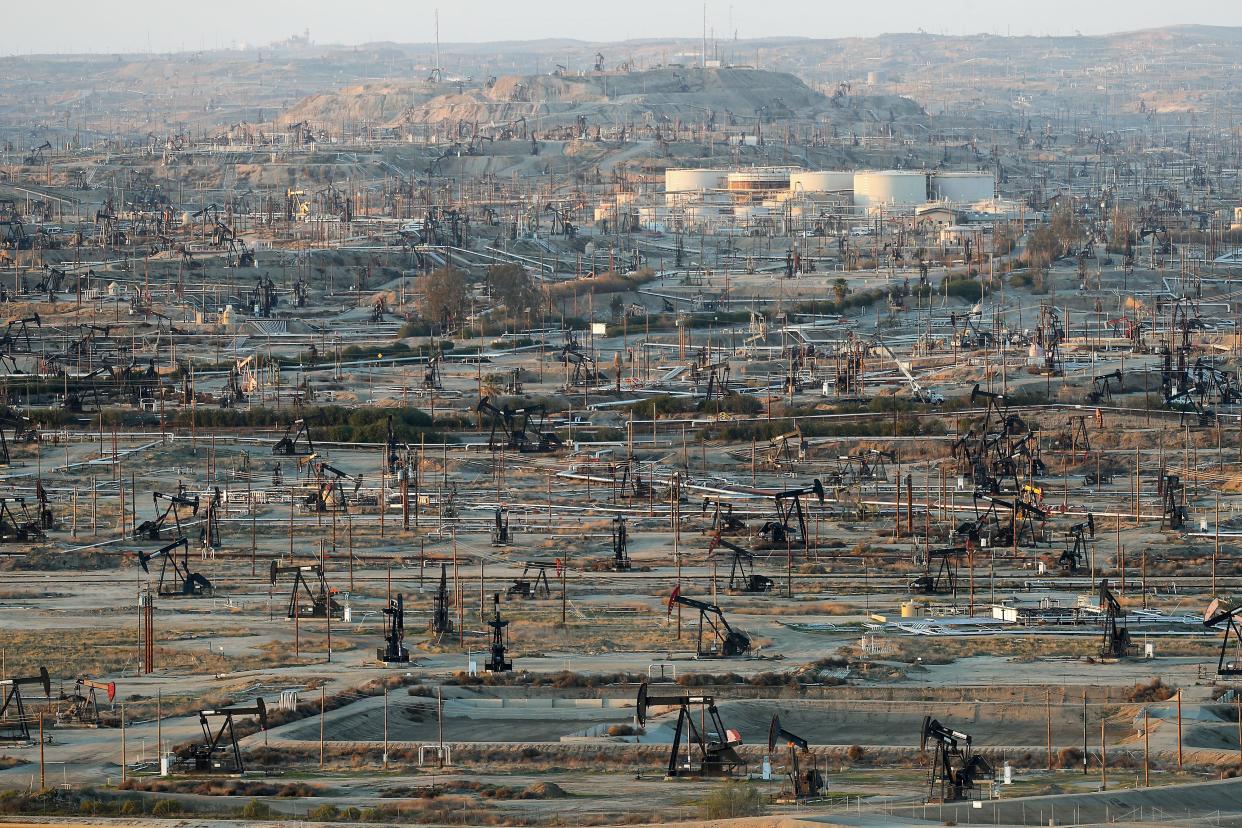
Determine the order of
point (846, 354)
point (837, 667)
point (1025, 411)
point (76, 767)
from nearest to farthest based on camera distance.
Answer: point (76, 767)
point (837, 667)
point (1025, 411)
point (846, 354)

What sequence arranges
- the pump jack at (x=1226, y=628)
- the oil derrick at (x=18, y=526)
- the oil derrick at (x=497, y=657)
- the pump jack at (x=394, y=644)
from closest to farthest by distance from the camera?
the pump jack at (x=1226, y=628), the oil derrick at (x=497, y=657), the pump jack at (x=394, y=644), the oil derrick at (x=18, y=526)

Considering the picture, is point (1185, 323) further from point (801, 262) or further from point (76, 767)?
point (76, 767)

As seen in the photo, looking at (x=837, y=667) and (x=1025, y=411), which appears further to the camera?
(x=1025, y=411)

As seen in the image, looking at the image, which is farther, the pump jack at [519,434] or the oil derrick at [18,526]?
the pump jack at [519,434]

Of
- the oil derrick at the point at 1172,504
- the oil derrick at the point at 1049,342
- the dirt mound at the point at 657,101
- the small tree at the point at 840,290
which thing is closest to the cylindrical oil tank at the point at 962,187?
the small tree at the point at 840,290

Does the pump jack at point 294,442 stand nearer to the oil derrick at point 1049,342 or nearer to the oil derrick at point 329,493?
the oil derrick at point 329,493

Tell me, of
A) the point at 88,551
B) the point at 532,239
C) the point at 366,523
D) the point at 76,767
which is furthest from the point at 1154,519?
the point at 532,239
